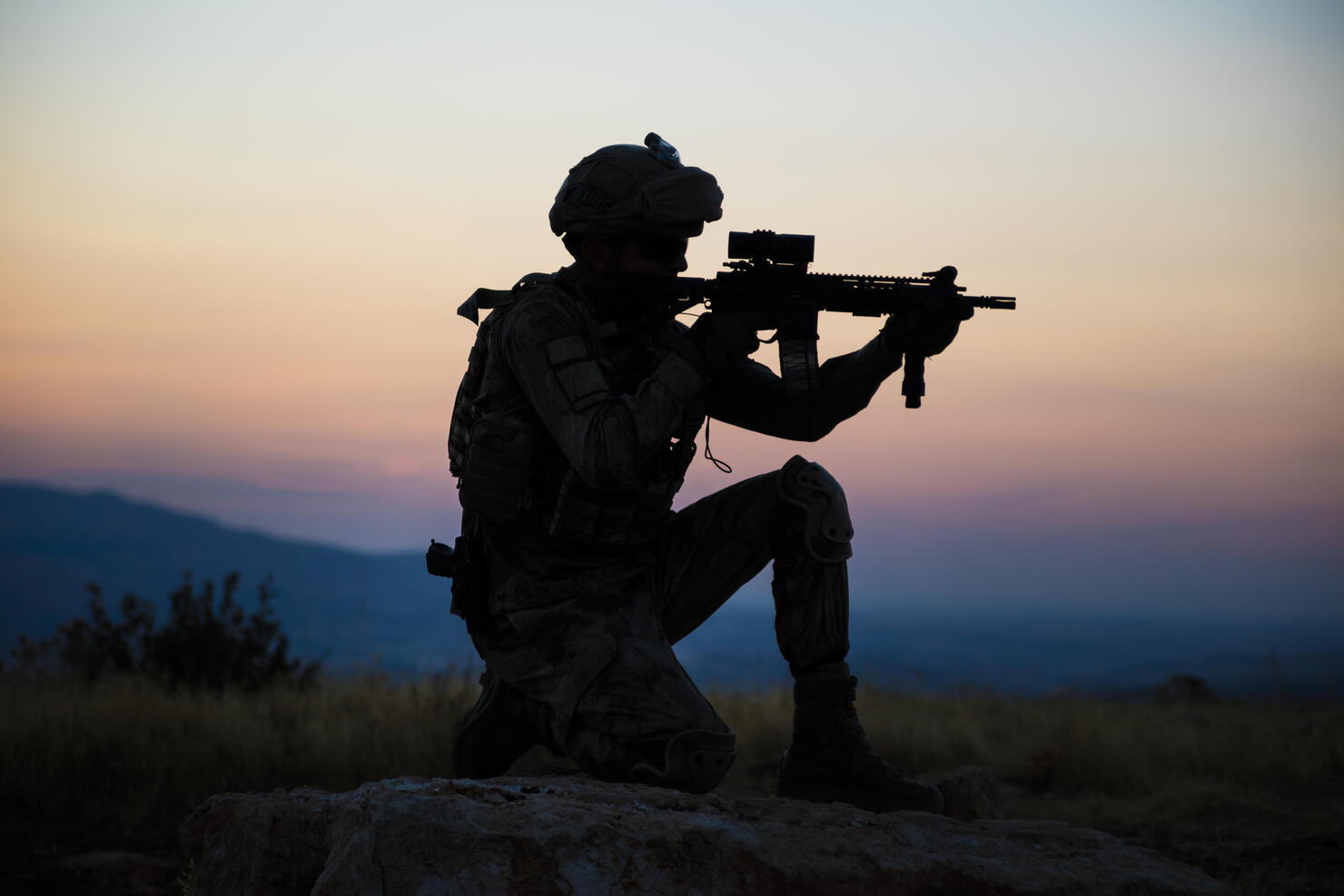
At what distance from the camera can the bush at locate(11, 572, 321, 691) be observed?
9781 millimetres

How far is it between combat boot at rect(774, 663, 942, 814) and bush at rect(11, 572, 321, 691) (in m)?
6.54

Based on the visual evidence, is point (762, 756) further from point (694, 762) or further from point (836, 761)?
point (694, 762)

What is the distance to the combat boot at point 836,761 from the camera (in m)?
4.14

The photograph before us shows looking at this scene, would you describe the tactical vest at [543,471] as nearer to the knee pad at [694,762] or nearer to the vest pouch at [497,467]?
the vest pouch at [497,467]

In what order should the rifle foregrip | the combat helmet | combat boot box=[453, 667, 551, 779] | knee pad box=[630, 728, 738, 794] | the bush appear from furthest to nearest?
the bush → combat boot box=[453, 667, 551, 779] → the rifle foregrip → the combat helmet → knee pad box=[630, 728, 738, 794]

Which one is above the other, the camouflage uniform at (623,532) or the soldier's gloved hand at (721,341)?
the soldier's gloved hand at (721,341)

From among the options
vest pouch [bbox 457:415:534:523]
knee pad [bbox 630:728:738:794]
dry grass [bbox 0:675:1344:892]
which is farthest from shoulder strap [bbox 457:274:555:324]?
dry grass [bbox 0:675:1344:892]

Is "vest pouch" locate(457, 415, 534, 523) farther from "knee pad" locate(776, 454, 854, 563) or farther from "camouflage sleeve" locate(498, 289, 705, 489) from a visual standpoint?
"knee pad" locate(776, 454, 854, 563)

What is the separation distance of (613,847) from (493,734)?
160cm

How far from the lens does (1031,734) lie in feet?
28.6

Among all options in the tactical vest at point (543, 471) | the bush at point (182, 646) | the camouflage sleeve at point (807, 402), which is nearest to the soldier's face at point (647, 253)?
the tactical vest at point (543, 471)

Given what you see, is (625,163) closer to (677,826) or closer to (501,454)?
(501,454)

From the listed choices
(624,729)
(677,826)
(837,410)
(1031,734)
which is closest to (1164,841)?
(1031,734)

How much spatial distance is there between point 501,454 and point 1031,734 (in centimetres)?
585
